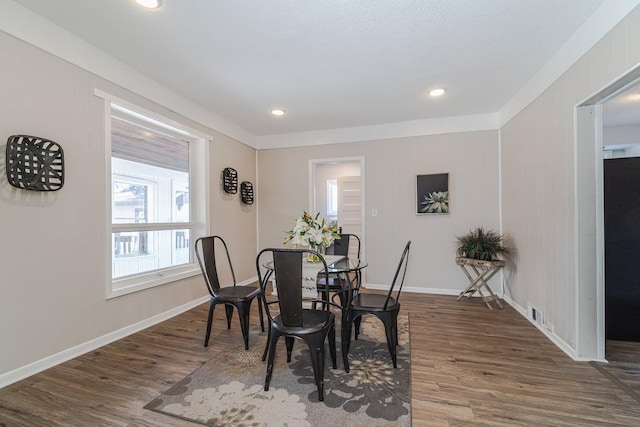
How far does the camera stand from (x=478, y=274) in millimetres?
3689

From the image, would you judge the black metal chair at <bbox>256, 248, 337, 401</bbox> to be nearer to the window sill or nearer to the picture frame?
the window sill

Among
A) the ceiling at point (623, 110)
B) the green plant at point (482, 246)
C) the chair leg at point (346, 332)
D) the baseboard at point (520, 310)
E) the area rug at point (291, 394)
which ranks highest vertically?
the ceiling at point (623, 110)

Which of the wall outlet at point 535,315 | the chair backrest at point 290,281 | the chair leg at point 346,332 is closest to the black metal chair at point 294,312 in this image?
the chair backrest at point 290,281

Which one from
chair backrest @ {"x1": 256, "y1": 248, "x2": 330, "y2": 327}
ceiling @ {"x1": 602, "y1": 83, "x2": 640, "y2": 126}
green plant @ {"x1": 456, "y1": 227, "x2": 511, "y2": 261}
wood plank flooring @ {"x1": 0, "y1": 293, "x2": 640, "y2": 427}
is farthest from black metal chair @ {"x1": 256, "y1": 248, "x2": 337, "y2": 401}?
ceiling @ {"x1": 602, "y1": 83, "x2": 640, "y2": 126}

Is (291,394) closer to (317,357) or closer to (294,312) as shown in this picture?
(317,357)

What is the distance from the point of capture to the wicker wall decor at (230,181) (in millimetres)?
4064

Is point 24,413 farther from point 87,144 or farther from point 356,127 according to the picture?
point 356,127

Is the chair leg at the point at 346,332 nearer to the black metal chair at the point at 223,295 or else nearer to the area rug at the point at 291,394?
the area rug at the point at 291,394

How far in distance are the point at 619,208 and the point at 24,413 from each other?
4458 mm

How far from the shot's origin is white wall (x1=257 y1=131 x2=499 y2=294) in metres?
3.97

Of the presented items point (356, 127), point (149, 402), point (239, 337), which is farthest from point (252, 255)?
point (149, 402)

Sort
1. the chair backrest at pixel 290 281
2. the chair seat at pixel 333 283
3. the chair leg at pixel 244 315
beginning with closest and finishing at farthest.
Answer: the chair backrest at pixel 290 281, the chair leg at pixel 244 315, the chair seat at pixel 333 283

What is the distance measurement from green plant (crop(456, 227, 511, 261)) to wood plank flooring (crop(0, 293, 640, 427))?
937mm

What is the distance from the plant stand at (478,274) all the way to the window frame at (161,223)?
337 cm
